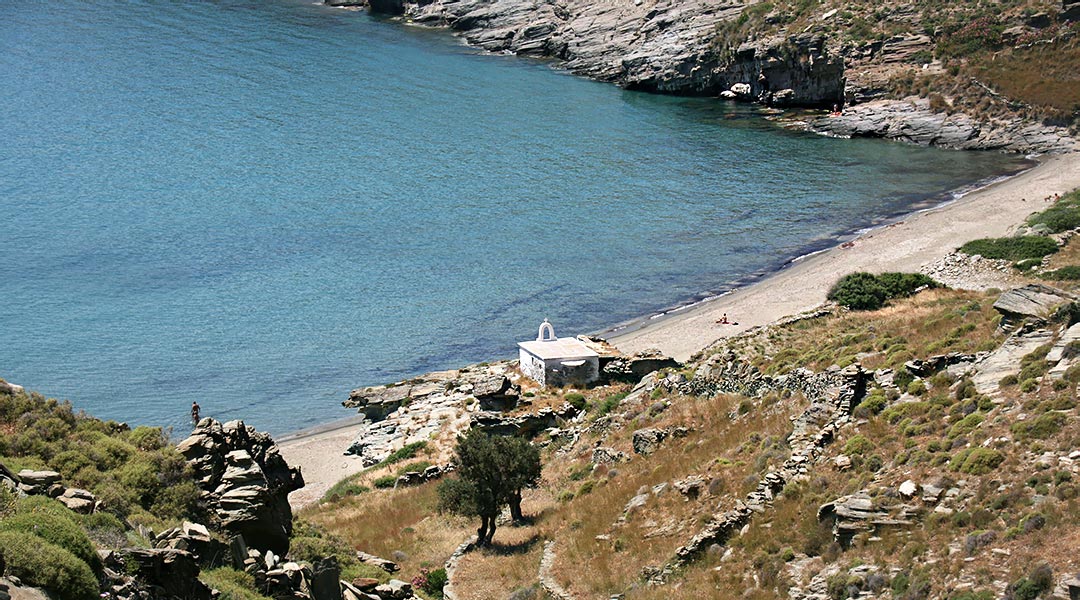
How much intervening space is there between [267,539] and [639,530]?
32.6ft

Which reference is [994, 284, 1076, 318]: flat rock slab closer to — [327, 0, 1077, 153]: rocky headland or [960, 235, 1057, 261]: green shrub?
[960, 235, 1057, 261]: green shrub

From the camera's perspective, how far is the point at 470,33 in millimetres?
150625

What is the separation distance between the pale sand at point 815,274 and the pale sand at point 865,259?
58 mm

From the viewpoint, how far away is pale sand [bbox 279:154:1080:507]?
50812 millimetres

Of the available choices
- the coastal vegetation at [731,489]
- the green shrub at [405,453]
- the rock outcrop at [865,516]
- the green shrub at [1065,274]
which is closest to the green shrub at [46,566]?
the coastal vegetation at [731,489]

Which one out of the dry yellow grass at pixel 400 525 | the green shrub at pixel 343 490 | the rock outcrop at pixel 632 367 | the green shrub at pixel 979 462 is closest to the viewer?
the green shrub at pixel 979 462

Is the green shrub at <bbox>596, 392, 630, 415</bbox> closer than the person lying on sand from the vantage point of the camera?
Yes

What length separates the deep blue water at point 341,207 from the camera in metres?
61.8

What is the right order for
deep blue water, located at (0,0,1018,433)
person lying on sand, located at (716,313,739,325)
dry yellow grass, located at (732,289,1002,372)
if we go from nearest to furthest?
dry yellow grass, located at (732,289,1002,372) → deep blue water, located at (0,0,1018,433) → person lying on sand, located at (716,313,739,325)

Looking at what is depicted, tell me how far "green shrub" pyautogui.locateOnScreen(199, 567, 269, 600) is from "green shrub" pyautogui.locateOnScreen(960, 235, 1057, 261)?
156 ft

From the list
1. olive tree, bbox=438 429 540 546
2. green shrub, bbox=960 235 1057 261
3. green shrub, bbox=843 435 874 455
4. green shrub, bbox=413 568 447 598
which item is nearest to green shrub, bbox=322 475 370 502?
olive tree, bbox=438 429 540 546

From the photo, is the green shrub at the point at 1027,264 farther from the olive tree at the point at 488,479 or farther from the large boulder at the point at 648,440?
the olive tree at the point at 488,479

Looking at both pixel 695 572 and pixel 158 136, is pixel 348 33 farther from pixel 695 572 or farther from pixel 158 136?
pixel 695 572

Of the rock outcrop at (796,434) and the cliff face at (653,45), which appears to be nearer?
the rock outcrop at (796,434)
